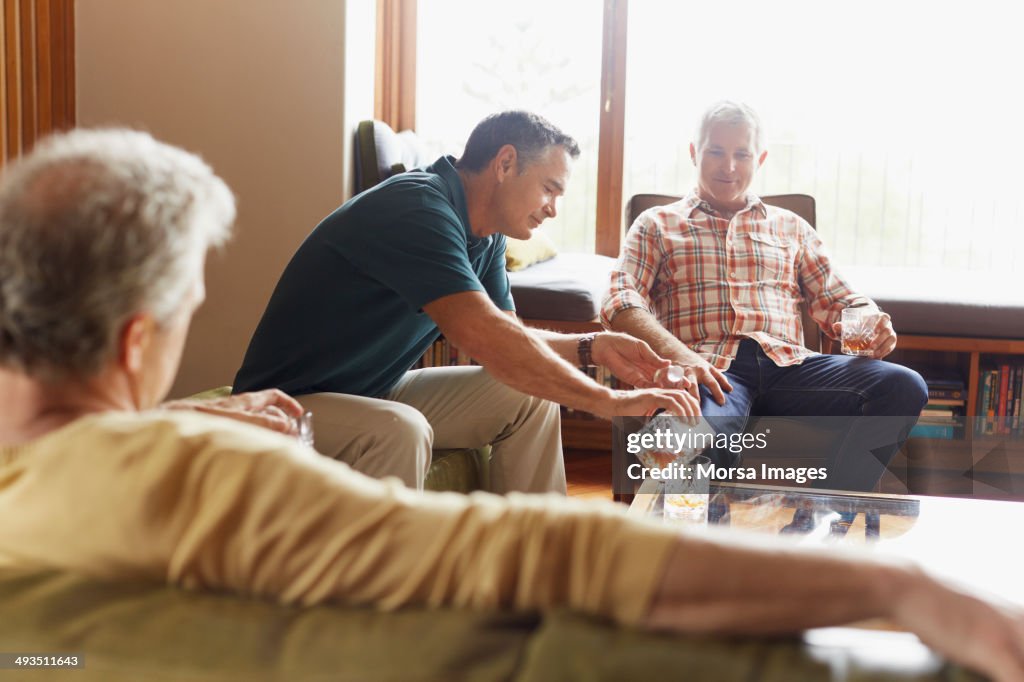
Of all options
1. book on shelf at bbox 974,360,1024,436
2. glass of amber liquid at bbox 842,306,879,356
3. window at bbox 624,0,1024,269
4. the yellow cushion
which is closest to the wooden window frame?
the yellow cushion

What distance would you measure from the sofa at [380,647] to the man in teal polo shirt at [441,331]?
4.53 ft

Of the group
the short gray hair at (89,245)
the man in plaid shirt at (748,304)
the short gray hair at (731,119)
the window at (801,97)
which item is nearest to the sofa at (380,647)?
the short gray hair at (89,245)

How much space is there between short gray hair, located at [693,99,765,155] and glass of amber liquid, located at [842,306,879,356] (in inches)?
23.1

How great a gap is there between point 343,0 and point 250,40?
363mm

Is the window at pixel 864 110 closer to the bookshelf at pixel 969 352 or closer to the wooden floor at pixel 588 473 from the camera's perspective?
the bookshelf at pixel 969 352

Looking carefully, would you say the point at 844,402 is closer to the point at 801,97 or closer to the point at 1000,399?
the point at 1000,399

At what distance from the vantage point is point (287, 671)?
60 cm

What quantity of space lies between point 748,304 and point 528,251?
119 centimetres

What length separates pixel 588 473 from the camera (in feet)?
12.1

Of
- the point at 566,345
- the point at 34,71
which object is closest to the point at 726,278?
the point at 566,345

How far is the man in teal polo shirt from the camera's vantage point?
2.08 metres

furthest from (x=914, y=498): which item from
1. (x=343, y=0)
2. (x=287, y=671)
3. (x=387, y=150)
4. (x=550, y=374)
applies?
(x=343, y=0)

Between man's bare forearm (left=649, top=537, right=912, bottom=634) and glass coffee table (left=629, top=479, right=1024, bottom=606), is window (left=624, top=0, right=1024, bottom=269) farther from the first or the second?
man's bare forearm (left=649, top=537, right=912, bottom=634)

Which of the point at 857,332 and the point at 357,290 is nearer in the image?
the point at 357,290
